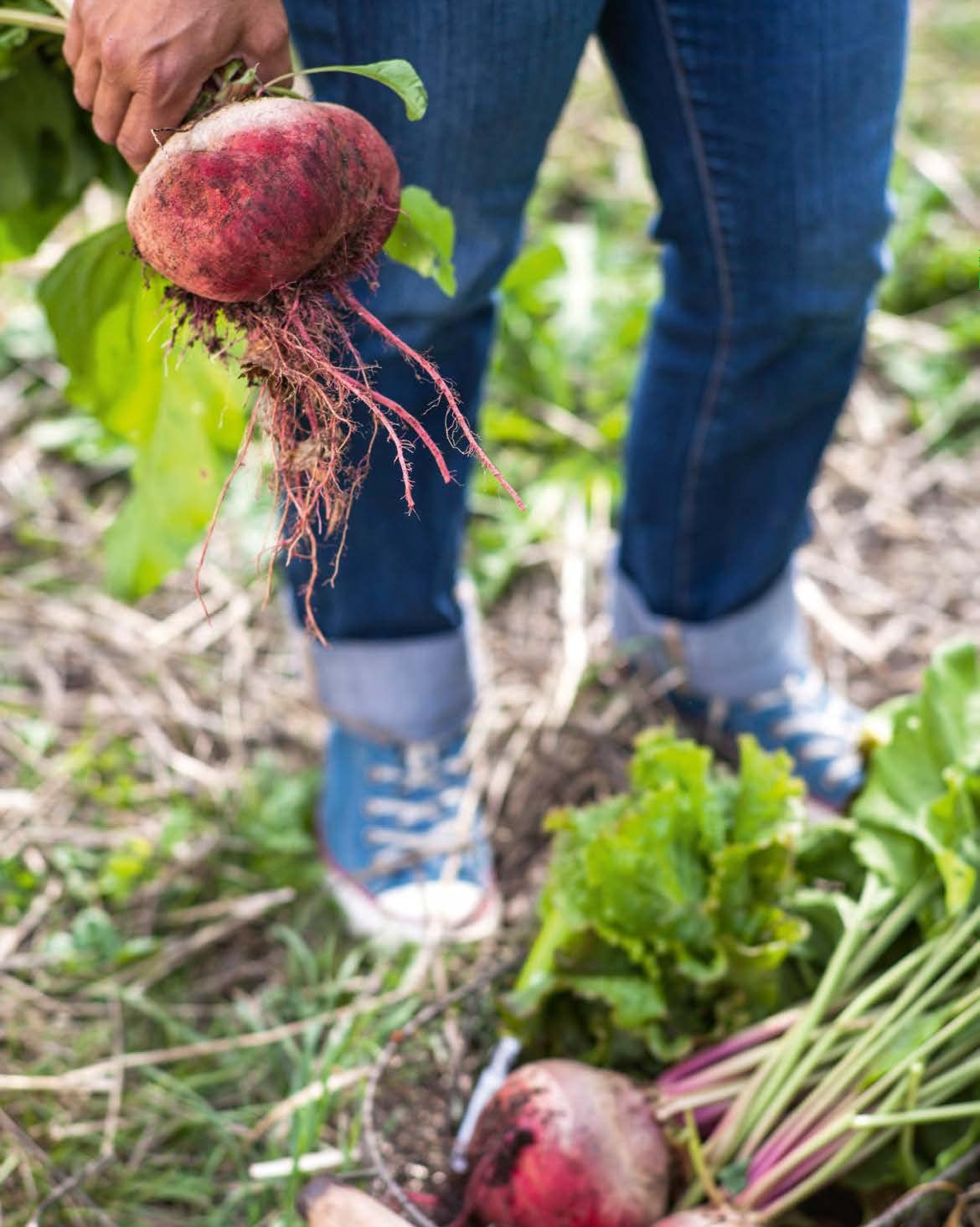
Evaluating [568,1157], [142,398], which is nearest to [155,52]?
[142,398]

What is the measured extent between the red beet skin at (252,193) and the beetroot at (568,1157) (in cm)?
87

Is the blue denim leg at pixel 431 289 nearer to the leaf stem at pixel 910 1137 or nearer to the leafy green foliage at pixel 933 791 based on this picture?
the leafy green foliage at pixel 933 791

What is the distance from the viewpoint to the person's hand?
3.10 feet

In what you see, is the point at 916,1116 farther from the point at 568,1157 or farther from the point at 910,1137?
the point at 568,1157

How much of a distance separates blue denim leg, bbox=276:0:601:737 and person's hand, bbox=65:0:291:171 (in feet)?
0.47

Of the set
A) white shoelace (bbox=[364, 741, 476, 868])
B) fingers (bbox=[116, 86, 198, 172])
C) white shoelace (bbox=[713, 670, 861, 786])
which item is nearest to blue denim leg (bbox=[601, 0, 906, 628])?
white shoelace (bbox=[713, 670, 861, 786])

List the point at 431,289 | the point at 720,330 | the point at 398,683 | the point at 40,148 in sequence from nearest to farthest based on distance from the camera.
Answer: the point at 431,289 → the point at 40,148 → the point at 720,330 → the point at 398,683

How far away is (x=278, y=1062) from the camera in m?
1.63

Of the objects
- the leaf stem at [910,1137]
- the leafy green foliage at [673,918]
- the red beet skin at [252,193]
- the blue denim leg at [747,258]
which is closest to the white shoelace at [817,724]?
the blue denim leg at [747,258]

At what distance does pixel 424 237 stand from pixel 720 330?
0.52 meters

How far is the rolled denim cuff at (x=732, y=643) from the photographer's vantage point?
1885 mm

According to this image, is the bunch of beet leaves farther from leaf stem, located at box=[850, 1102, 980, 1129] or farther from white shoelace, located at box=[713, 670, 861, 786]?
white shoelace, located at box=[713, 670, 861, 786]

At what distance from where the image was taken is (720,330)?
1.57 m

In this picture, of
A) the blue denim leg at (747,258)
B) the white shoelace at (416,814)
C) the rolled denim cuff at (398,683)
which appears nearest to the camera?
the blue denim leg at (747,258)
